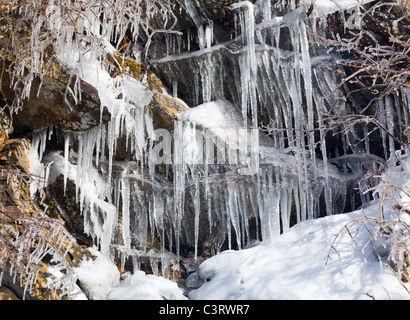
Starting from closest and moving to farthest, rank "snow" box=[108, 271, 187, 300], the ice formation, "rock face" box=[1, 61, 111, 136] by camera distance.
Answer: "snow" box=[108, 271, 187, 300]
"rock face" box=[1, 61, 111, 136]
the ice formation

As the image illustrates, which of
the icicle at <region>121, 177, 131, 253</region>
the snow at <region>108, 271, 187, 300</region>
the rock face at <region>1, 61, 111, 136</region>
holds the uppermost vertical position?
the rock face at <region>1, 61, 111, 136</region>

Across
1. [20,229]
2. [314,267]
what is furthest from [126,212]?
[314,267]

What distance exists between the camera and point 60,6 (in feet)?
8.58

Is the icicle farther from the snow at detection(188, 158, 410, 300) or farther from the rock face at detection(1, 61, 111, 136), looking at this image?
the snow at detection(188, 158, 410, 300)

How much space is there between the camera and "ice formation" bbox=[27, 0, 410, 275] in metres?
4.95

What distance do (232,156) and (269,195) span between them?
2.35 ft

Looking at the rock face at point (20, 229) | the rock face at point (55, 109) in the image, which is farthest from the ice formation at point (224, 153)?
the rock face at point (20, 229)

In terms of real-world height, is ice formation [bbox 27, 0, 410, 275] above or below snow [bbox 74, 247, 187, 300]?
above

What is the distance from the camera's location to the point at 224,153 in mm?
5164

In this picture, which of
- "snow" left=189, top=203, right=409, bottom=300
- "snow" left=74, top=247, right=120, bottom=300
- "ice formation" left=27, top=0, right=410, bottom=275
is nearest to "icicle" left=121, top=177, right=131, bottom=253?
"ice formation" left=27, top=0, right=410, bottom=275

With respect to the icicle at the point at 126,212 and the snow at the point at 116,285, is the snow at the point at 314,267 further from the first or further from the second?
the icicle at the point at 126,212

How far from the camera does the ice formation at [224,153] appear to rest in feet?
16.2

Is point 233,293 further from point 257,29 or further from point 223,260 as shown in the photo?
point 257,29

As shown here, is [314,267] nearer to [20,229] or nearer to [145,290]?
[145,290]
